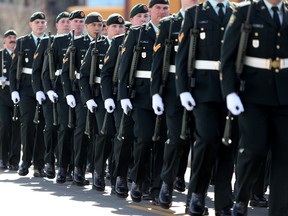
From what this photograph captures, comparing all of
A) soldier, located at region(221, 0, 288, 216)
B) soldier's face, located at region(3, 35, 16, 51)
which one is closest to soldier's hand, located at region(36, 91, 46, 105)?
soldier's face, located at region(3, 35, 16, 51)

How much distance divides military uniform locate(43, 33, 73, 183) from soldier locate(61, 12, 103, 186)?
27 cm

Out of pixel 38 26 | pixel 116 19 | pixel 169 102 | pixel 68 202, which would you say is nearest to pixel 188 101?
pixel 169 102

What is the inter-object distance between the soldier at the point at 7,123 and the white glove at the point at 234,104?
6.82 meters

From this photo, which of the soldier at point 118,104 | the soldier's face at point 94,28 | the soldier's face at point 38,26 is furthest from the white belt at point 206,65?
the soldier's face at point 38,26

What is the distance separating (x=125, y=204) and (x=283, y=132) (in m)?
2.73

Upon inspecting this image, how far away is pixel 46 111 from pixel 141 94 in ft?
10.5

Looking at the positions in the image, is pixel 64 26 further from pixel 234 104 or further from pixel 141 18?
pixel 234 104

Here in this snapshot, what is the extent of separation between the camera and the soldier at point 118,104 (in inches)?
449

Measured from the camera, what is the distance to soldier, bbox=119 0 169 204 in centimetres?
1083

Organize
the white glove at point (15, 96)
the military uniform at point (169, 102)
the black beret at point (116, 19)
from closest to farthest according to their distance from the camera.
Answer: the military uniform at point (169, 102) < the black beret at point (116, 19) < the white glove at point (15, 96)

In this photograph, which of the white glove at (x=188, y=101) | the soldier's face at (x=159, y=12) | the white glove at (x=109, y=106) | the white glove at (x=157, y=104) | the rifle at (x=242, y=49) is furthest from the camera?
the white glove at (x=109, y=106)

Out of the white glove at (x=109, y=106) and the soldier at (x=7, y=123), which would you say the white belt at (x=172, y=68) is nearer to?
the white glove at (x=109, y=106)

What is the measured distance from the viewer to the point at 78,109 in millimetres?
12969

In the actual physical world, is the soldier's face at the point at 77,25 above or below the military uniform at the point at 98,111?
above
